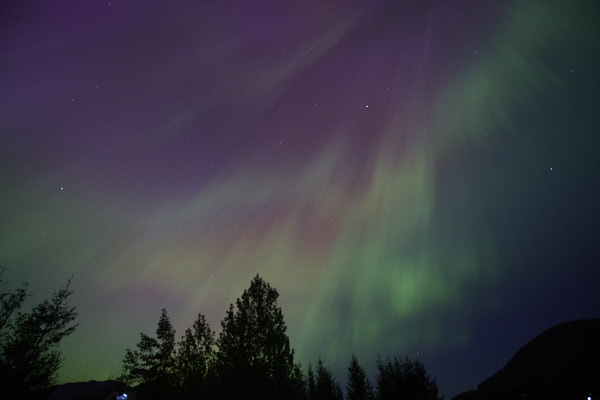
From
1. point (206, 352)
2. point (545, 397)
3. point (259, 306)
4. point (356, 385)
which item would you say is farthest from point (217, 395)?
point (545, 397)

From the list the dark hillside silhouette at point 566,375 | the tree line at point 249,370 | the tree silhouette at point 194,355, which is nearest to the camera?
the tree line at point 249,370

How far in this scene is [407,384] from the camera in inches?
1654

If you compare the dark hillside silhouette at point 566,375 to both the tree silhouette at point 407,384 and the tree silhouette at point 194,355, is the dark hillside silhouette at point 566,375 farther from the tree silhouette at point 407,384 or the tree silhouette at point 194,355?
the tree silhouette at point 194,355

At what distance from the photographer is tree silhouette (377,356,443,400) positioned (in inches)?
1614

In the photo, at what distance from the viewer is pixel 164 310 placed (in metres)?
46.3

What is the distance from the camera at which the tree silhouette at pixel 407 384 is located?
134 feet

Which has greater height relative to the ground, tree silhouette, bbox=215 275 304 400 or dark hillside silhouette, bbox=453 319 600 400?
tree silhouette, bbox=215 275 304 400

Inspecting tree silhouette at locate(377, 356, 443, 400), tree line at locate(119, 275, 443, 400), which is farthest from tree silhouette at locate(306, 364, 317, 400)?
tree silhouette at locate(377, 356, 443, 400)

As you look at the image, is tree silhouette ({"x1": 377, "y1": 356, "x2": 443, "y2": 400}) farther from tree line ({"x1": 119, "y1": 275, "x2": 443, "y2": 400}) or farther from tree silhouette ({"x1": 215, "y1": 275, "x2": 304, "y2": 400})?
tree silhouette ({"x1": 215, "y1": 275, "x2": 304, "y2": 400})

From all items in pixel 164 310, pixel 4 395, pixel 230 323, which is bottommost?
pixel 4 395

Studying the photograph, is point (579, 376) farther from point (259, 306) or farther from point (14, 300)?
point (14, 300)

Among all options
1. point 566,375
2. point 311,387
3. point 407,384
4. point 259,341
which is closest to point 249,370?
point 259,341

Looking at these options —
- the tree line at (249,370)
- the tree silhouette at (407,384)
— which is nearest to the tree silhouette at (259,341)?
the tree line at (249,370)

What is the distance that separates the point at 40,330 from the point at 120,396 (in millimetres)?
17042
